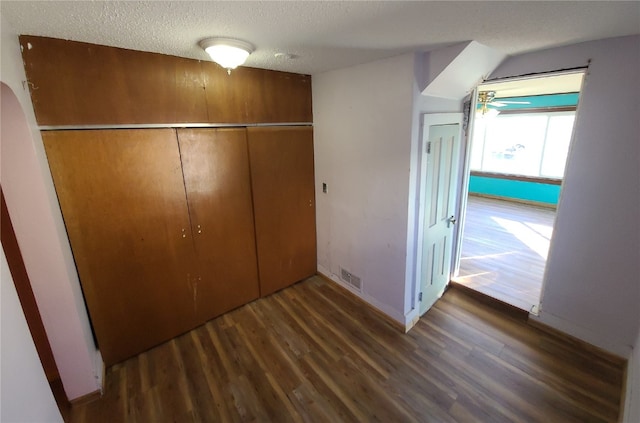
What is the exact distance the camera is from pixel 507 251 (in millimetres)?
3871

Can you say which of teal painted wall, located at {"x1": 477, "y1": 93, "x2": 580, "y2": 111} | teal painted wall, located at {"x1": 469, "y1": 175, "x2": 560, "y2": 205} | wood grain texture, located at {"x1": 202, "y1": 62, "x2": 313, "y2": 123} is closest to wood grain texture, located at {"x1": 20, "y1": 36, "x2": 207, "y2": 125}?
wood grain texture, located at {"x1": 202, "y1": 62, "x2": 313, "y2": 123}

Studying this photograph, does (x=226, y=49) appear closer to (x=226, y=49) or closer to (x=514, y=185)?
(x=226, y=49)

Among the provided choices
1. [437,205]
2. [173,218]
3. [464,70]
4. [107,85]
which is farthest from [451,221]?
[107,85]

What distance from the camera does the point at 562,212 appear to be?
7.13 ft

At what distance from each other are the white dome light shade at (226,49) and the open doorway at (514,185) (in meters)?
2.94

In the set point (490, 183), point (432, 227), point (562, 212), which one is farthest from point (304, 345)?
point (490, 183)

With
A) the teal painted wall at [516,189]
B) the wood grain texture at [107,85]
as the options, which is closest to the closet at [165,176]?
the wood grain texture at [107,85]

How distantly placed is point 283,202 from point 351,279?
110 centimetres

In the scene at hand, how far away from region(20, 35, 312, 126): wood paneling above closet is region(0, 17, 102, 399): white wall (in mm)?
112

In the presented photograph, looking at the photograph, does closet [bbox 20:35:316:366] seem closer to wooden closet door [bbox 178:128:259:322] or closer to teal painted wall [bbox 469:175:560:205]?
wooden closet door [bbox 178:128:259:322]

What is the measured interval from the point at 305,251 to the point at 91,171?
6.92 feet

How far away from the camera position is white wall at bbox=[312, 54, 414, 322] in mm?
2223

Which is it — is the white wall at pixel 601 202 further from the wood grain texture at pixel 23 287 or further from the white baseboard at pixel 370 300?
the wood grain texture at pixel 23 287

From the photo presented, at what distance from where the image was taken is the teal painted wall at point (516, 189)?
18.8ft
